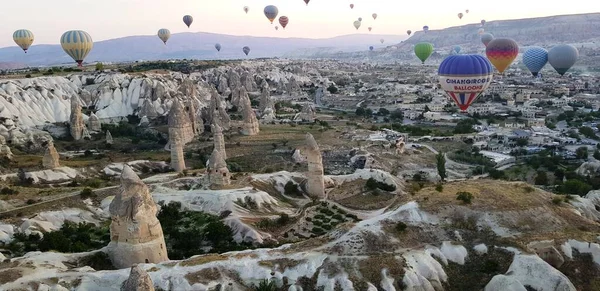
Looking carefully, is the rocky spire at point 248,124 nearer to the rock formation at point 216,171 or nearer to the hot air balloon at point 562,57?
the rock formation at point 216,171

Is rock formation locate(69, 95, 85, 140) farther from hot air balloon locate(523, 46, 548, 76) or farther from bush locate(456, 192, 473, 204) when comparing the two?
hot air balloon locate(523, 46, 548, 76)

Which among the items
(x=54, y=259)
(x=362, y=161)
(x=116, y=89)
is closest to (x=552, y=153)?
(x=362, y=161)

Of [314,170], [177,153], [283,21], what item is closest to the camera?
[314,170]

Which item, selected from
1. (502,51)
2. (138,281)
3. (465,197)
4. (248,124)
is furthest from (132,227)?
(502,51)

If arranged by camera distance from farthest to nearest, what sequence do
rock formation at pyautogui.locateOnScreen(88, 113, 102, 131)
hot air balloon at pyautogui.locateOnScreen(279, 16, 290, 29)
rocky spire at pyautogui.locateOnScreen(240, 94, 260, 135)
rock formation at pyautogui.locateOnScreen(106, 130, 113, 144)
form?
1. hot air balloon at pyautogui.locateOnScreen(279, 16, 290, 29)
2. rock formation at pyautogui.locateOnScreen(88, 113, 102, 131)
3. rocky spire at pyautogui.locateOnScreen(240, 94, 260, 135)
4. rock formation at pyautogui.locateOnScreen(106, 130, 113, 144)

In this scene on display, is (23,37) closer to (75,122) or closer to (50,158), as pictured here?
(75,122)

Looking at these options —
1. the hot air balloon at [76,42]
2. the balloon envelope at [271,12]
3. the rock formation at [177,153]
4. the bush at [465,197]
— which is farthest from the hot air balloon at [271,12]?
the bush at [465,197]

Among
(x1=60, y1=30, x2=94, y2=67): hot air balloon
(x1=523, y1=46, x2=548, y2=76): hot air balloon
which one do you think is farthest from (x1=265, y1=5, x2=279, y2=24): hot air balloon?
(x1=523, y1=46, x2=548, y2=76): hot air balloon
